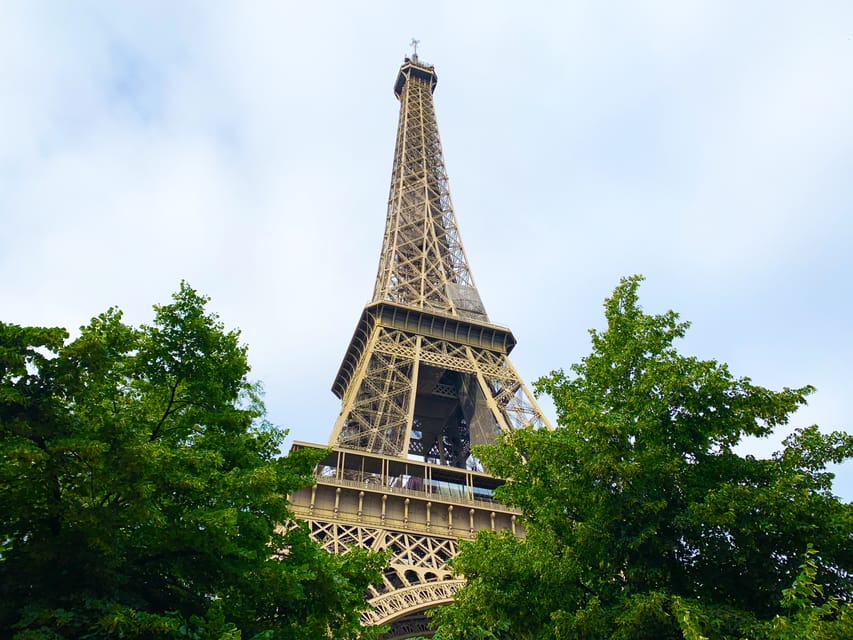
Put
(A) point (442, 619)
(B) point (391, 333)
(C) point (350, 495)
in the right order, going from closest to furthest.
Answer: (A) point (442, 619)
(C) point (350, 495)
(B) point (391, 333)

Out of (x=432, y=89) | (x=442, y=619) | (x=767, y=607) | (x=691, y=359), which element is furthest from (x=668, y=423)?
(x=432, y=89)

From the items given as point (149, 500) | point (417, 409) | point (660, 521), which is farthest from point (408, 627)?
point (417, 409)

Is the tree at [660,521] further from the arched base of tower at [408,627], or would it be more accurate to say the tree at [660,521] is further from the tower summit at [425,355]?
the tower summit at [425,355]

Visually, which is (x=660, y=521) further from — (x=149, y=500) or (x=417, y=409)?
(x=417, y=409)

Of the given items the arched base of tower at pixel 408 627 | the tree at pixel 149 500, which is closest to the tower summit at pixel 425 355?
the arched base of tower at pixel 408 627

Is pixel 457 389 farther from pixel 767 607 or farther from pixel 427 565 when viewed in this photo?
pixel 767 607

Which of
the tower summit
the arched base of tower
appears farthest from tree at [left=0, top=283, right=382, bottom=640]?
the tower summit
